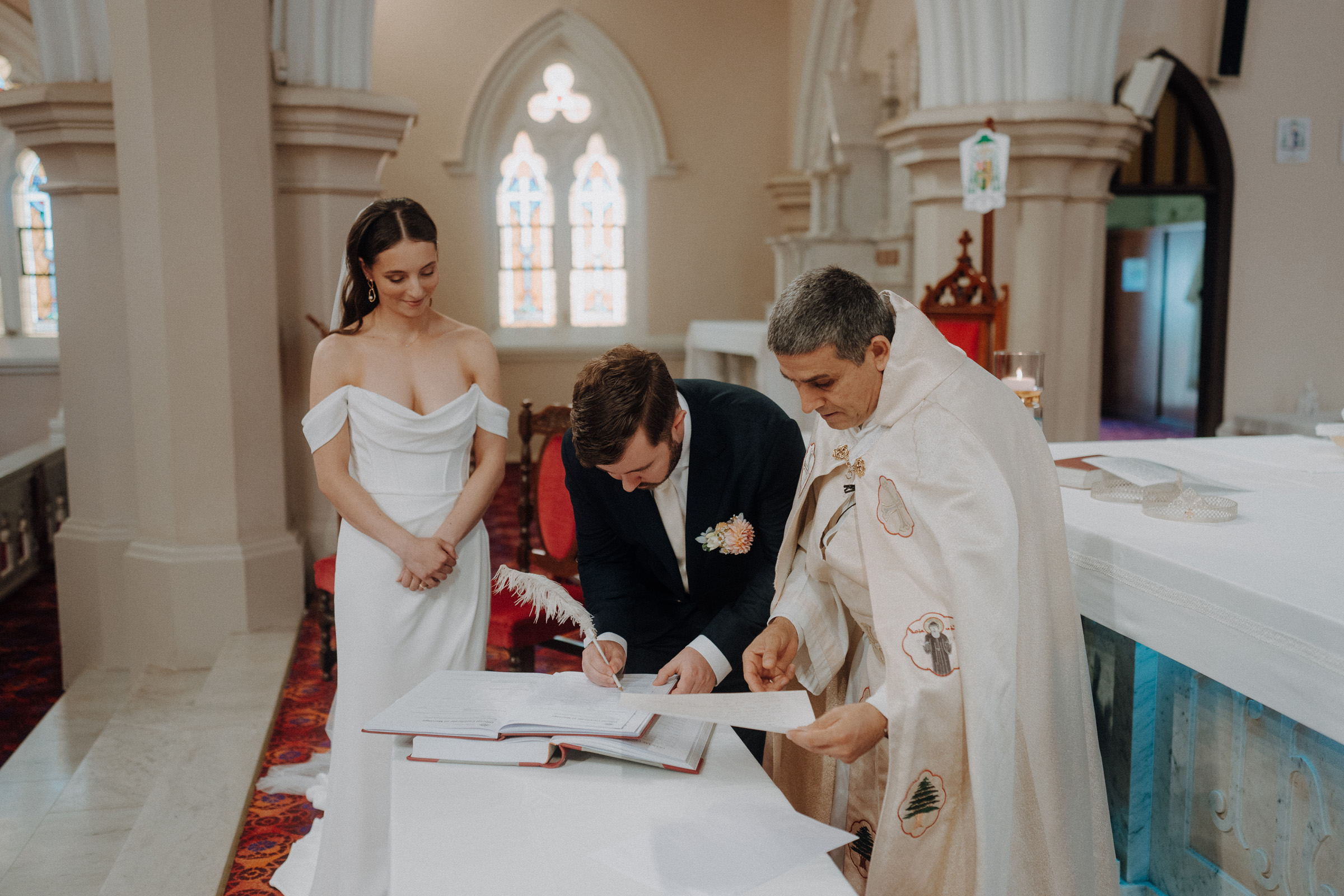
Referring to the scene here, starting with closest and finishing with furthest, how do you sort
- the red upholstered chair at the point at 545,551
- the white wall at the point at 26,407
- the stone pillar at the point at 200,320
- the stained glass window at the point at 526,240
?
the red upholstered chair at the point at 545,551 < the stone pillar at the point at 200,320 < the white wall at the point at 26,407 < the stained glass window at the point at 526,240

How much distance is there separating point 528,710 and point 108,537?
453 centimetres

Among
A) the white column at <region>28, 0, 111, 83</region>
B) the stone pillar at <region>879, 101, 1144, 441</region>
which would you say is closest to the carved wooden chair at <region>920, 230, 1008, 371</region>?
the stone pillar at <region>879, 101, 1144, 441</region>

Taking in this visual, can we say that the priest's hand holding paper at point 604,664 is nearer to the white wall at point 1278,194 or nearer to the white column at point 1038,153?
the white column at point 1038,153

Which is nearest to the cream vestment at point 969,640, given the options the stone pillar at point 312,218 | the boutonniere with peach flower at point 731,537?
the boutonniere with peach flower at point 731,537

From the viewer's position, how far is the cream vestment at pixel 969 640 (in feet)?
5.26

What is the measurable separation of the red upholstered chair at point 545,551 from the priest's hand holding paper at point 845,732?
179 centimetres

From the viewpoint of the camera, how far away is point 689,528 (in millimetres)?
2260

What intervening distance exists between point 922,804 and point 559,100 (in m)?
9.74

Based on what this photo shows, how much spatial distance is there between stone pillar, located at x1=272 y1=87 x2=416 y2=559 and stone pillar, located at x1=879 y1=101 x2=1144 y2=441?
277 centimetres

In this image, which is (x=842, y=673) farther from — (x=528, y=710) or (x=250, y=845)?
(x=250, y=845)

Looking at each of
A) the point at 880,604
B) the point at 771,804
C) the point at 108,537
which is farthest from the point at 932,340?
the point at 108,537

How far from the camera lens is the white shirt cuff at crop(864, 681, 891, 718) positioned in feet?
5.29

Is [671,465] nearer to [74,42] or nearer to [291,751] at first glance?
[291,751]

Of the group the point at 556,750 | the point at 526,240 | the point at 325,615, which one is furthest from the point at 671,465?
the point at 526,240
